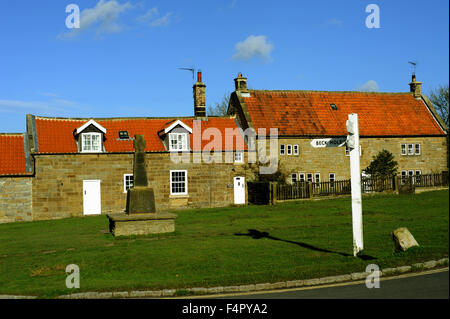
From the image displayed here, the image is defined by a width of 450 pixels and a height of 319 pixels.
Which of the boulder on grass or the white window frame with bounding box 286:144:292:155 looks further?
the white window frame with bounding box 286:144:292:155

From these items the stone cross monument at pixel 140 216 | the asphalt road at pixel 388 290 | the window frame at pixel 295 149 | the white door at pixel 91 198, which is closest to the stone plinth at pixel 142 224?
the stone cross monument at pixel 140 216

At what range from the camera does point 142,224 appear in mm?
20078

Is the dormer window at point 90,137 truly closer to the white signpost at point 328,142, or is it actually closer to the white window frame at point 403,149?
the white signpost at point 328,142

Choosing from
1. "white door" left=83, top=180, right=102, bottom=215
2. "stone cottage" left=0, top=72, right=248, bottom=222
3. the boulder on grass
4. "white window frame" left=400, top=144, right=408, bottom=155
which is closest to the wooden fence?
"stone cottage" left=0, top=72, right=248, bottom=222

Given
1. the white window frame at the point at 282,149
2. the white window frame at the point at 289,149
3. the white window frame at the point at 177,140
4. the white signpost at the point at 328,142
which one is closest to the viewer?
the white signpost at the point at 328,142

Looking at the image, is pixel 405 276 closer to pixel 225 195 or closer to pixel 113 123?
pixel 225 195

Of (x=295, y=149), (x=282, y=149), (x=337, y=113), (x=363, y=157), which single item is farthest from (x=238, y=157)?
(x=337, y=113)

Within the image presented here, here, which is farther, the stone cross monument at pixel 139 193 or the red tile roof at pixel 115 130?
the red tile roof at pixel 115 130

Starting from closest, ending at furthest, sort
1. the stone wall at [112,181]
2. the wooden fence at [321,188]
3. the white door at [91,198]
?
the stone wall at [112,181] < the white door at [91,198] < the wooden fence at [321,188]

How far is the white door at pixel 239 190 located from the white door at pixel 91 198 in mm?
10068

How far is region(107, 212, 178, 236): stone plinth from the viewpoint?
19875 mm

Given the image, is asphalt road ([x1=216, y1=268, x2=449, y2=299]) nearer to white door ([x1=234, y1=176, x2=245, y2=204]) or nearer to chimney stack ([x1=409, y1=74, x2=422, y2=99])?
white door ([x1=234, y1=176, x2=245, y2=204])

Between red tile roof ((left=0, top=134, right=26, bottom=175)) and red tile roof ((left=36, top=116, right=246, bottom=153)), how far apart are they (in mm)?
1512

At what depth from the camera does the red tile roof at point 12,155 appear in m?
30.3
